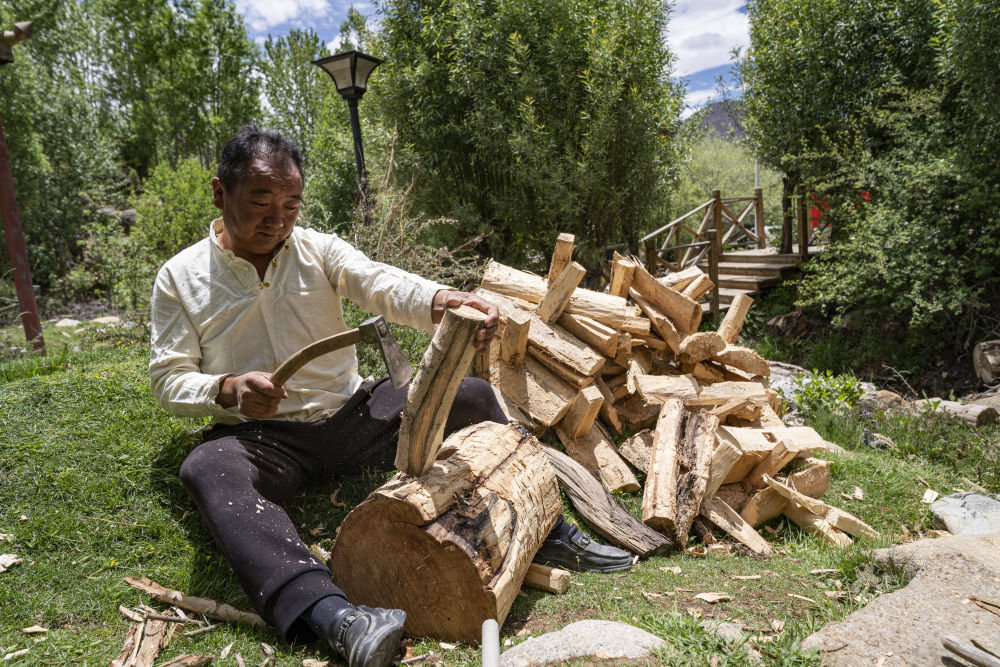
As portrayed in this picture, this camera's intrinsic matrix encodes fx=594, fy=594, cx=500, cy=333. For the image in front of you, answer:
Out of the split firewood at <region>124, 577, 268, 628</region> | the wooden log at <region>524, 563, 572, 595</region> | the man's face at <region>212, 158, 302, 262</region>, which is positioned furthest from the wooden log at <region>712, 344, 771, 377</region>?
the split firewood at <region>124, 577, 268, 628</region>

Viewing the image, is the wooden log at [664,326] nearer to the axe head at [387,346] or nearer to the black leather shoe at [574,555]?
the black leather shoe at [574,555]

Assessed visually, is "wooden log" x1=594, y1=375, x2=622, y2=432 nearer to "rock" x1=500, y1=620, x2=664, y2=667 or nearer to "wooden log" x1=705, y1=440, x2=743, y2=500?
"wooden log" x1=705, y1=440, x2=743, y2=500

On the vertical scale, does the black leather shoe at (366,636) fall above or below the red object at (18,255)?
below

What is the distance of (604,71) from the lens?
763 centimetres

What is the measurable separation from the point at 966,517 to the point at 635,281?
2.53 m

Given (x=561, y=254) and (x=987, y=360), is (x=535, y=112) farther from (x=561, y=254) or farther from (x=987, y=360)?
(x=987, y=360)

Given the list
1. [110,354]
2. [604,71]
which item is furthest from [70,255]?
[604,71]

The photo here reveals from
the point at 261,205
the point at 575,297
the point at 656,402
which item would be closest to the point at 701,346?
the point at 656,402

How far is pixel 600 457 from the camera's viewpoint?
3797mm

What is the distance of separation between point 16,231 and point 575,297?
6.51 meters

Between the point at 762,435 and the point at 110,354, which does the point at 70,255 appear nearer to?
the point at 110,354

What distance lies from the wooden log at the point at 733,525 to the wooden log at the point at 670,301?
1.40m

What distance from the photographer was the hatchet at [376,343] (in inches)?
84.2

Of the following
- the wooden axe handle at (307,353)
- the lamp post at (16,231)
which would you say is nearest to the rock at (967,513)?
the wooden axe handle at (307,353)
